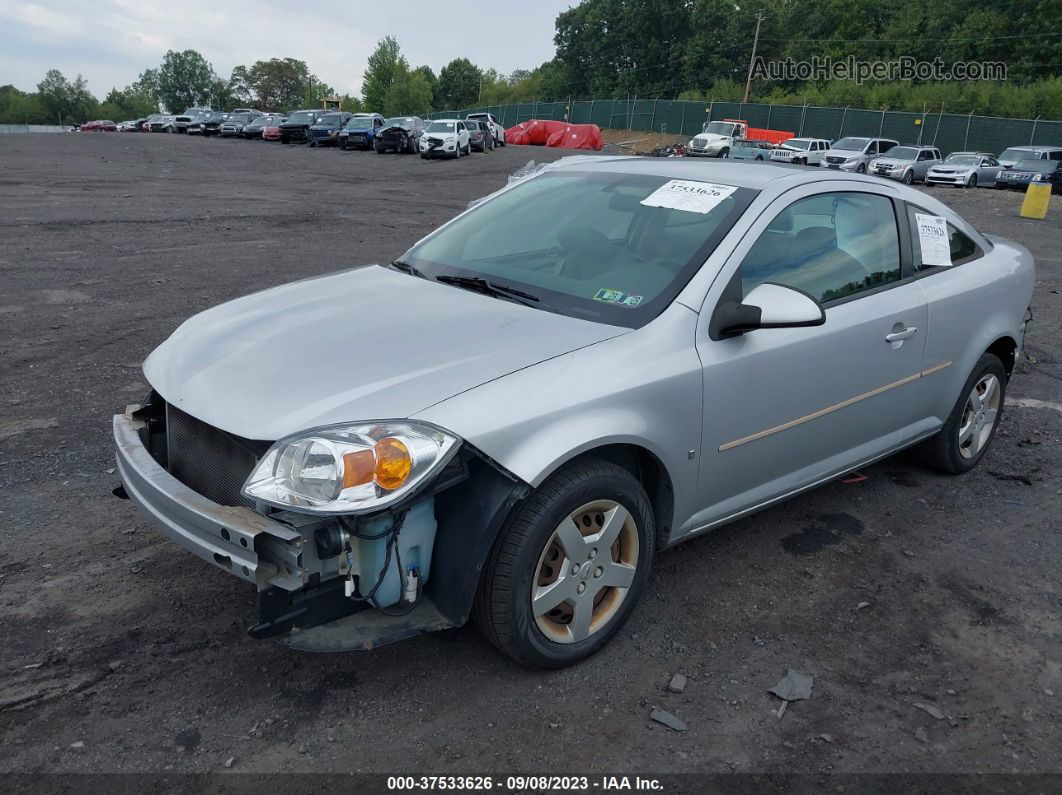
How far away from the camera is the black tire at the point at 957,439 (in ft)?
14.9

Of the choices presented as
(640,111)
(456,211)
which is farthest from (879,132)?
(456,211)

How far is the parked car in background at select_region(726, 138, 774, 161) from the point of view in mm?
Answer: 33416

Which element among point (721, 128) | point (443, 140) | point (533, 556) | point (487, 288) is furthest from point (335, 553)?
point (721, 128)

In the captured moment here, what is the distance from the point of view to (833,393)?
367 cm

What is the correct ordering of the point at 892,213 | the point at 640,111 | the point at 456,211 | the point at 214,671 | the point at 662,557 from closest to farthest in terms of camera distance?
the point at 214,671 → the point at 662,557 → the point at 892,213 → the point at 456,211 → the point at 640,111

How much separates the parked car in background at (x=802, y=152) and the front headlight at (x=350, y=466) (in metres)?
34.2

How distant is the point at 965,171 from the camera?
97.2 ft

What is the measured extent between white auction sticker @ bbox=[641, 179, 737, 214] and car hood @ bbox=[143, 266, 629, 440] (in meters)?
0.82

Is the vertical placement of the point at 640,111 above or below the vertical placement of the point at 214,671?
above

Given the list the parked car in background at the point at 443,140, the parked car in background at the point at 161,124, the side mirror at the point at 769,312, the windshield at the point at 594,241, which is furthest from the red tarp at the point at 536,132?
the side mirror at the point at 769,312

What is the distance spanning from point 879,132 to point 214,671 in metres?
50.3

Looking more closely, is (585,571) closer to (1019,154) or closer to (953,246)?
(953,246)

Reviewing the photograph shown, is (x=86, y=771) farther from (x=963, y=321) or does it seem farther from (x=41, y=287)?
(x=41, y=287)
